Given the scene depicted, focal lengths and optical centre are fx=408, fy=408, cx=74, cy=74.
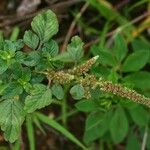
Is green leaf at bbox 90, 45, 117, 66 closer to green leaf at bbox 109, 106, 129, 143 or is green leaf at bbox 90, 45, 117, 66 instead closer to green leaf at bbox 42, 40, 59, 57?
green leaf at bbox 109, 106, 129, 143

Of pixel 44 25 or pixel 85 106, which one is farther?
pixel 85 106

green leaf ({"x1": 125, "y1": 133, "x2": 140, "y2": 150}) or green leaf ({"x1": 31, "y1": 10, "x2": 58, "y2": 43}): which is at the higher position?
green leaf ({"x1": 31, "y1": 10, "x2": 58, "y2": 43})

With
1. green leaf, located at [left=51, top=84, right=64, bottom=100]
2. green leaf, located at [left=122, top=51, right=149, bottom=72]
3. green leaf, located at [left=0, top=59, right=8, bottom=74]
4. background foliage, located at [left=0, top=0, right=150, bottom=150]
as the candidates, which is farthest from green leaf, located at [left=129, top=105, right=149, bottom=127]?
green leaf, located at [left=0, top=59, right=8, bottom=74]

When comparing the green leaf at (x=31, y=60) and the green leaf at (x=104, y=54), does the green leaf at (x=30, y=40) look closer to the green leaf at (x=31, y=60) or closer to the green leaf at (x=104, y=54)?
the green leaf at (x=31, y=60)

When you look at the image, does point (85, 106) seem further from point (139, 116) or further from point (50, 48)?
point (50, 48)

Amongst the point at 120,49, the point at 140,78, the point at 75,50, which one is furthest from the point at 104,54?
the point at 75,50
